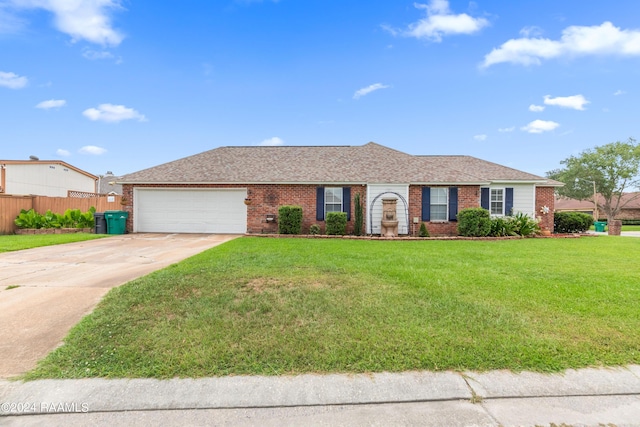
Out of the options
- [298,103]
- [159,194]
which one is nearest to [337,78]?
[298,103]

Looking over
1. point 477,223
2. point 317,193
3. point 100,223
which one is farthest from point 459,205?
point 100,223

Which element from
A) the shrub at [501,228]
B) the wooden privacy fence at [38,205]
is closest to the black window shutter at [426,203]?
the shrub at [501,228]

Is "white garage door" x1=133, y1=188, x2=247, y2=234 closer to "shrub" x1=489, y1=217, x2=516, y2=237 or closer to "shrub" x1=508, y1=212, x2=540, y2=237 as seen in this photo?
"shrub" x1=489, y1=217, x2=516, y2=237

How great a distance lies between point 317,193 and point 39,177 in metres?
21.7

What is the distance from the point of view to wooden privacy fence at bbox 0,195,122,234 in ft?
41.8

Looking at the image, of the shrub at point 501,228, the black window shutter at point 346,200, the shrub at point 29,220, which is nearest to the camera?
the shrub at point 501,228

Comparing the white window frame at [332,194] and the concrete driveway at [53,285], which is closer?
the concrete driveway at [53,285]

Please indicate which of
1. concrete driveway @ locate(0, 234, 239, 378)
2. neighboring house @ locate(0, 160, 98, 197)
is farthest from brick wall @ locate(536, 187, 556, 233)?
neighboring house @ locate(0, 160, 98, 197)

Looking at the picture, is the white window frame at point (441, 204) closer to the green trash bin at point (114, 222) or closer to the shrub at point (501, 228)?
the shrub at point (501, 228)

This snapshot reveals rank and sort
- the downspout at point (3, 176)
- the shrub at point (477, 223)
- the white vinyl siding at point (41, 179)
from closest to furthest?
the shrub at point (477, 223) < the downspout at point (3, 176) < the white vinyl siding at point (41, 179)

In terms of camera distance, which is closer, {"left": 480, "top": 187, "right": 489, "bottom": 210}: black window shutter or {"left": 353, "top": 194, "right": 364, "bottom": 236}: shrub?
{"left": 353, "top": 194, "right": 364, "bottom": 236}: shrub

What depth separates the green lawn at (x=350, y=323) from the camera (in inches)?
104

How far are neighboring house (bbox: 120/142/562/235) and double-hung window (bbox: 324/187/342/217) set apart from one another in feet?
0.15

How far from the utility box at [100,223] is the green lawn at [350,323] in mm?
9979
